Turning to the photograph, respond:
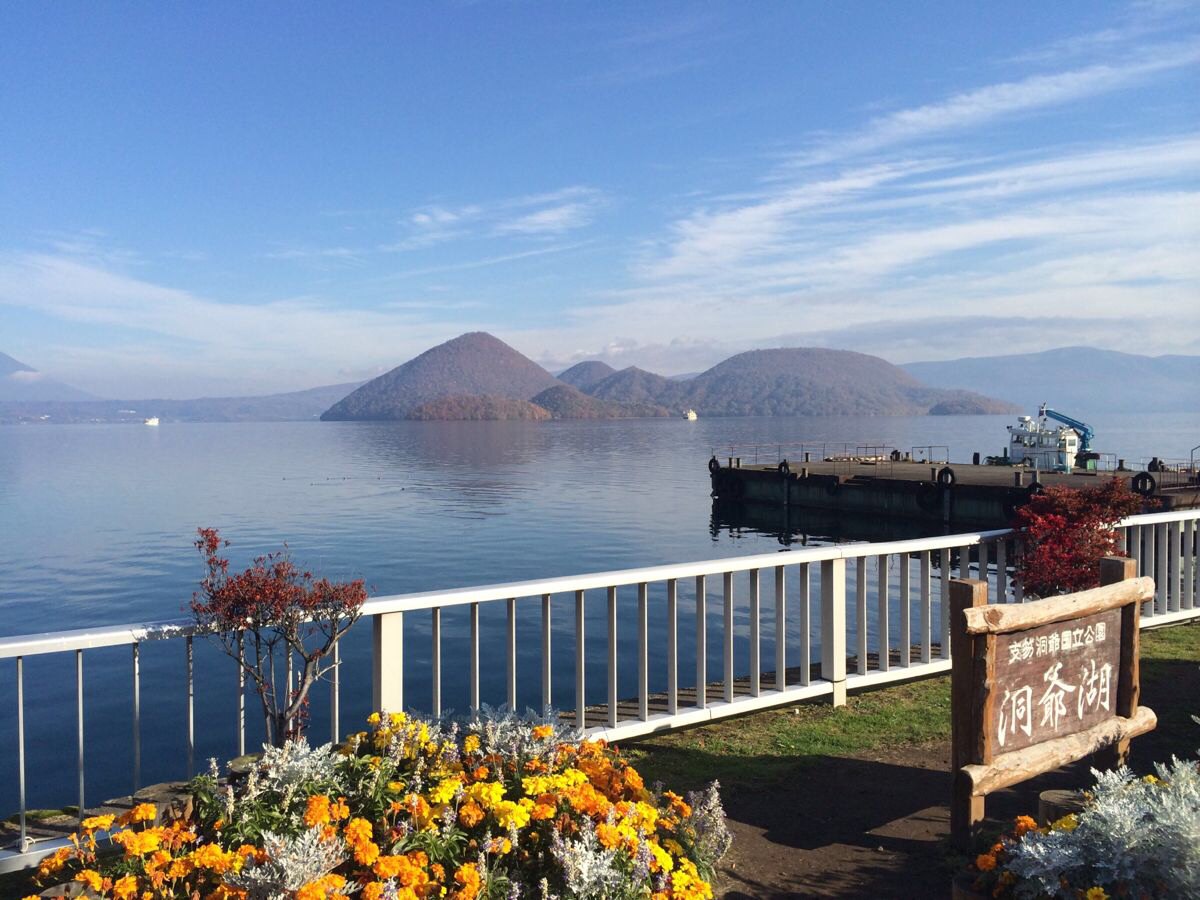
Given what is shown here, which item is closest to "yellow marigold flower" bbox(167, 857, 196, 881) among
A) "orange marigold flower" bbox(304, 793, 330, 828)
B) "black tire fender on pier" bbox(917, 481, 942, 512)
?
"orange marigold flower" bbox(304, 793, 330, 828)

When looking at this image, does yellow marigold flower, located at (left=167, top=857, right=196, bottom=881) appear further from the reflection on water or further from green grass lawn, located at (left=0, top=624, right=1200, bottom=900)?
the reflection on water

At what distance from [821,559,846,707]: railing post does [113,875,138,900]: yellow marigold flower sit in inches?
185

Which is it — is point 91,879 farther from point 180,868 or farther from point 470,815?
point 470,815

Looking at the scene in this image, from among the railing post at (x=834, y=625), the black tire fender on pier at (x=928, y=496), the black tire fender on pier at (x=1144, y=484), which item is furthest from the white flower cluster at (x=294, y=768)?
the black tire fender on pier at (x=928, y=496)

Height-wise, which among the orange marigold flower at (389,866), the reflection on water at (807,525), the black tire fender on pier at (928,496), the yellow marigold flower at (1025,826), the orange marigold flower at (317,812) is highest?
the orange marigold flower at (317,812)

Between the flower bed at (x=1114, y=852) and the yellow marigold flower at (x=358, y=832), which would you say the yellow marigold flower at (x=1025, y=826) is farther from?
the yellow marigold flower at (x=358, y=832)

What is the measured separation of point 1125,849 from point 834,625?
3.75 metres

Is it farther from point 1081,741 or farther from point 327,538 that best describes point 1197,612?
point 327,538

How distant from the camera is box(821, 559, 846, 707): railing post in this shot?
6.53m

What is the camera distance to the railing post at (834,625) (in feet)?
21.4

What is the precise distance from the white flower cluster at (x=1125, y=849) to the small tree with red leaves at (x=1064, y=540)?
4.02 metres

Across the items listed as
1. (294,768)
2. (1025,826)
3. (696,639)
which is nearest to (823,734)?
(696,639)

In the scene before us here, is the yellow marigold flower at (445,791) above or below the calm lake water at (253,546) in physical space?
above

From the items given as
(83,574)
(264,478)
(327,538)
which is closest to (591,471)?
(264,478)
